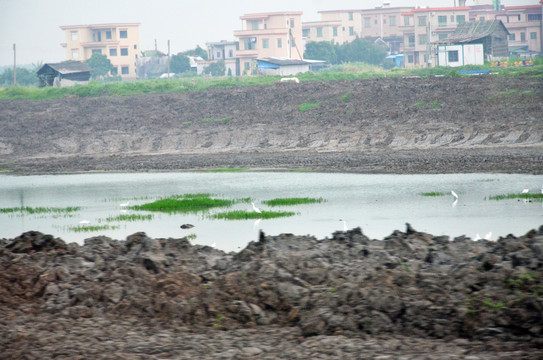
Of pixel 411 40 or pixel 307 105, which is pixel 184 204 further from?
pixel 411 40

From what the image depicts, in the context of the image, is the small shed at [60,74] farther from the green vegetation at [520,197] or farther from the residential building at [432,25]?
the green vegetation at [520,197]

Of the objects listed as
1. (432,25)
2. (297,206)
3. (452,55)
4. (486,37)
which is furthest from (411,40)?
(297,206)

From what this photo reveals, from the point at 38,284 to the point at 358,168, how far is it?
20416mm

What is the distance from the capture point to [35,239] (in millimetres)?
14523

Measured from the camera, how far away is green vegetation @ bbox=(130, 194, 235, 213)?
22.8 meters

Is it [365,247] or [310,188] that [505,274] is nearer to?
[365,247]

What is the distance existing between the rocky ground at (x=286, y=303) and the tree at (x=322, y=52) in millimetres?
93471

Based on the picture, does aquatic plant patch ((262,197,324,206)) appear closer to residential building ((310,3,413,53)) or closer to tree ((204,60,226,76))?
tree ((204,60,226,76))

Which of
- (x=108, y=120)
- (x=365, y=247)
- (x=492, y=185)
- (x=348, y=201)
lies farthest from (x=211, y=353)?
(x=108, y=120)

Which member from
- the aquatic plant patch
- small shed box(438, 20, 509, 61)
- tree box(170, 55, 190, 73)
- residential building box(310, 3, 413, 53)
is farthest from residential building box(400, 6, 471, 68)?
the aquatic plant patch

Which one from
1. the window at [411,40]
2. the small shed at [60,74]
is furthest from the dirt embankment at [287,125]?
the window at [411,40]

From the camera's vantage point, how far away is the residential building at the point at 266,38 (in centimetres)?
9925

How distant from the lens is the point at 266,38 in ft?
326

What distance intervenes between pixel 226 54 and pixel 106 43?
59.1 feet
